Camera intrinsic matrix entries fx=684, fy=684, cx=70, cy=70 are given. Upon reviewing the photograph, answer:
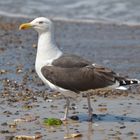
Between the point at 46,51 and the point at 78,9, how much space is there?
10.9 meters

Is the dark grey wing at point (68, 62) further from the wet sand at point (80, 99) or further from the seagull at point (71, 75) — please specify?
the wet sand at point (80, 99)

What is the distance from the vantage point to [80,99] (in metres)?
10.2

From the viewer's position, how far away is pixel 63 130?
27.7 ft

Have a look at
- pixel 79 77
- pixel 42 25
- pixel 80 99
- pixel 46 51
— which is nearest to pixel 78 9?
pixel 80 99

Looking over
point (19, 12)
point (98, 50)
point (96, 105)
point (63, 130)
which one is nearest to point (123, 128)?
point (63, 130)

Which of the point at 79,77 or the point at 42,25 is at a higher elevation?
the point at 42,25

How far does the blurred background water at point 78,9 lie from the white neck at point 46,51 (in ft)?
29.8

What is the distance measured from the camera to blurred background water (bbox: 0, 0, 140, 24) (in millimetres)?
18922

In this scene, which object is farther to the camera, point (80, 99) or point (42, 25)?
point (80, 99)

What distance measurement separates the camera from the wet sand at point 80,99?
8.47 m

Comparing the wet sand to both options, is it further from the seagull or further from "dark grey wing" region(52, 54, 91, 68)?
"dark grey wing" region(52, 54, 91, 68)

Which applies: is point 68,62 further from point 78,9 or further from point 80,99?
point 78,9

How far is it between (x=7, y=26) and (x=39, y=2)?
13.8ft

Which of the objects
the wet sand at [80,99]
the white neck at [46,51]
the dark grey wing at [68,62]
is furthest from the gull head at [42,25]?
the wet sand at [80,99]
